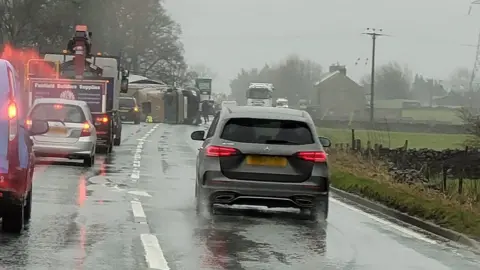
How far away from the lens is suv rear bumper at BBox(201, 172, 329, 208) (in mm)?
13633

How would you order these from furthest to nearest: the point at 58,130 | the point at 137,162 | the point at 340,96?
the point at 340,96
the point at 137,162
the point at 58,130

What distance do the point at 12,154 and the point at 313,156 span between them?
479 centimetres

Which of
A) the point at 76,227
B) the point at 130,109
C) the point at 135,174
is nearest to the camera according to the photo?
the point at 76,227

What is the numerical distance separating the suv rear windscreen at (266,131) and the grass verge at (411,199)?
2.39m

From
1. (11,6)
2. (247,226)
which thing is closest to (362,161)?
(247,226)

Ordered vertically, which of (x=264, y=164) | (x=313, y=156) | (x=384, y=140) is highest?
(x=313, y=156)

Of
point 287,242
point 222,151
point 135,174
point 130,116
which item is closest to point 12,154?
point 287,242

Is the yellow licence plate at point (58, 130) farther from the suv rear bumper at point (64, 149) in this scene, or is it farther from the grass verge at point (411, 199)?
the grass verge at point (411, 199)

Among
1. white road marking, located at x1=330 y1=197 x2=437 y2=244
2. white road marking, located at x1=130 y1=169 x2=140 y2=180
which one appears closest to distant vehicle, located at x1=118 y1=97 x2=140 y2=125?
white road marking, located at x1=130 y1=169 x2=140 y2=180

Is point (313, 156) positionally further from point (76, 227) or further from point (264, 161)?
point (76, 227)

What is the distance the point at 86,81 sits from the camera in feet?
96.2

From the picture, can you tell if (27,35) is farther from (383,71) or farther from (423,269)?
(383,71)

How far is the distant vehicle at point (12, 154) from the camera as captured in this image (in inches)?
412

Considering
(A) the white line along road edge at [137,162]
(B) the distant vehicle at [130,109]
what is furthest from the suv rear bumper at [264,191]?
(B) the distant vehicle at [130,109]
